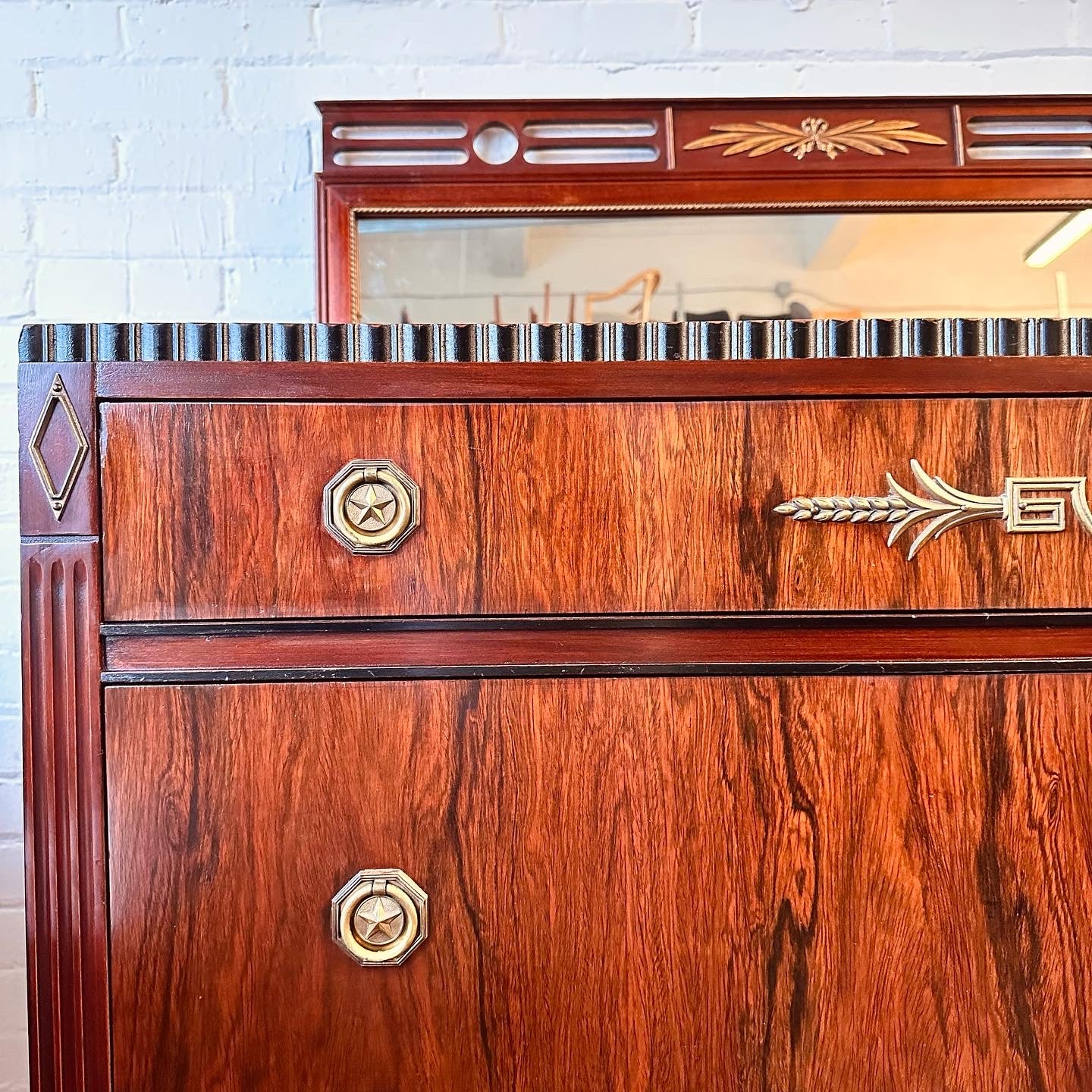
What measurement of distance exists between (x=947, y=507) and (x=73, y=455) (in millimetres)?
432

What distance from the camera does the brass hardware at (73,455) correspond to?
39 cm

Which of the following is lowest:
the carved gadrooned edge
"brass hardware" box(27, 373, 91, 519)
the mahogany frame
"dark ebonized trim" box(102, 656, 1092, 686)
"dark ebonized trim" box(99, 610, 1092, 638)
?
"dark ebonized trim" box(102, 656, 1092, 686)

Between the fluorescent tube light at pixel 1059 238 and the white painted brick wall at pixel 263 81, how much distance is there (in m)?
0.15

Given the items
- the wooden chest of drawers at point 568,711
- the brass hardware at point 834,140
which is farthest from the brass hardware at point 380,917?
the brass hardware at point 834,140

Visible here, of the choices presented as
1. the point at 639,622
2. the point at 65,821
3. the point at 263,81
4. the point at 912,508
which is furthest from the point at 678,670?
the point at 263,81

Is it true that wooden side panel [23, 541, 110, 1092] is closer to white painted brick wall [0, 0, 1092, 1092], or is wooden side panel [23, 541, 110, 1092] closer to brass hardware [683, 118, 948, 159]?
white painted brick wall [0, 0, 1092, 1092]

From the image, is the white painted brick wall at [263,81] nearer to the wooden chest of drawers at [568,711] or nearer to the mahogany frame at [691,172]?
the mahogany frame at [691,172]

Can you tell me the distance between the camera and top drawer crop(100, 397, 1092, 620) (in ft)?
1.31

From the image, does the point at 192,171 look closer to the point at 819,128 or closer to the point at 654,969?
the point at 819,128

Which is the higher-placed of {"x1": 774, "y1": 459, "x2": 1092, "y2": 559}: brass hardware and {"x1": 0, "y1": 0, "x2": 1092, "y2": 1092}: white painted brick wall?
{"x1": 0, "y1": 0, "x2": 1092, "y2": 1092}: white painted brick wall

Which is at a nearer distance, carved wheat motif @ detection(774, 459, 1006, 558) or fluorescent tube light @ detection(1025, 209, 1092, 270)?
carved wheat motif @ detection(774, 459, 1006, 558)

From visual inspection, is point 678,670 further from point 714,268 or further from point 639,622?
point 714,268

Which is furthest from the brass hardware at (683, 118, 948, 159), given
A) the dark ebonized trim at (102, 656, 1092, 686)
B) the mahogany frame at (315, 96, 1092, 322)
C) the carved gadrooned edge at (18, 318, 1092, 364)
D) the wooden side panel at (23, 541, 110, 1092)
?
the wooden side panel at (23, 541, 110, 1092)

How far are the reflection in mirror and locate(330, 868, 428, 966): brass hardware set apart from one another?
0.51 meters
